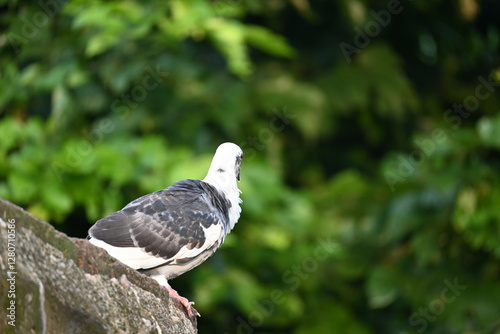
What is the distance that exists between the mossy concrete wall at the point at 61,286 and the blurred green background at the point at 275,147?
3.47 meters

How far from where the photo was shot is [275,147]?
1020 cm

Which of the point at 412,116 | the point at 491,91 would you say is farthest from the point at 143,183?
the point at 491,91

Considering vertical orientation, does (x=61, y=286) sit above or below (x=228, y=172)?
above

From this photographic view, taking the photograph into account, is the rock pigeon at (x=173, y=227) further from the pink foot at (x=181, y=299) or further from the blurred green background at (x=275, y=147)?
the blurred green background at (x=275, y=147)

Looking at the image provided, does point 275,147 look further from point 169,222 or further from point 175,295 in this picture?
point 175,295

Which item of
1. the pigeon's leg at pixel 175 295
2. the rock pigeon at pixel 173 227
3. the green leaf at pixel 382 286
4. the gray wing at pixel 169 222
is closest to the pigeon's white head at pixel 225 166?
the rock pigeon at pixel 173 227

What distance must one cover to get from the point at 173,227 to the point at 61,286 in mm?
1178

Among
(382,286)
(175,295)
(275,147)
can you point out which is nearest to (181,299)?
(175,295)

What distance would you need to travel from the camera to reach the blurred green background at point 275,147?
8070 millimetres

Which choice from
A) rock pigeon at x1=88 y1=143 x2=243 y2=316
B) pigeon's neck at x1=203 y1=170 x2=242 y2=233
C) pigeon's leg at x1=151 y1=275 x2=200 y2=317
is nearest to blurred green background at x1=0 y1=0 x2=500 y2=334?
pigeon's neck at x1=203 y1=170 x2=242 y2=233

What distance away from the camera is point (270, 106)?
9609 millimetres

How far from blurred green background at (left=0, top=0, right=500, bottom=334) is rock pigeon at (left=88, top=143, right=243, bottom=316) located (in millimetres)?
2428

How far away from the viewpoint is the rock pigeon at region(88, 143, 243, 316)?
14.7 feet

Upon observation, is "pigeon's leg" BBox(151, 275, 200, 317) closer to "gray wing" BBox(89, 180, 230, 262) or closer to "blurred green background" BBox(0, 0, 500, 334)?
"gray wing" BBox(89, 180, 230, 262)
